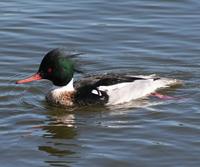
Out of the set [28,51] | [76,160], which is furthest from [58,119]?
[28,51]

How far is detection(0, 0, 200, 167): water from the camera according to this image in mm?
10898

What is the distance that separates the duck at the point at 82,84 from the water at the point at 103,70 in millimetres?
221

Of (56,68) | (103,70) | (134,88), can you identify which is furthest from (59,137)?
(103,70)

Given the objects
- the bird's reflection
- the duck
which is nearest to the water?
the bird's reflection

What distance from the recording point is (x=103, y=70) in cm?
1494

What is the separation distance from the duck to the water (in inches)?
8.7

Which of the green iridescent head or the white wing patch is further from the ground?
the green iridescent head

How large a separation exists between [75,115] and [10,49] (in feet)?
11.5

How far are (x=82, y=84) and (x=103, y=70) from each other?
1353 mm

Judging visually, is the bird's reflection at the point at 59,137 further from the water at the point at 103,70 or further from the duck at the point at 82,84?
the duck at the point at 82,84

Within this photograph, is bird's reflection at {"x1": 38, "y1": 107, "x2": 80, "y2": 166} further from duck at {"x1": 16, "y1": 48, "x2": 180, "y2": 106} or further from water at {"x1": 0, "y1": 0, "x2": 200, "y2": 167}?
duck at {"x1": 16, "y1": 48, "x2": 180, "y2": 106}

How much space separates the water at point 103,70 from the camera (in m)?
10.9

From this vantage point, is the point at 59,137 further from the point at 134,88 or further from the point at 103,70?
the point at 103,70

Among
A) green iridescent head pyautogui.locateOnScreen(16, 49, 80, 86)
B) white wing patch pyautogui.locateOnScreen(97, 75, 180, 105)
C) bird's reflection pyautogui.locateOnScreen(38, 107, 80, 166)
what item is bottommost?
bird's reflection pyautogui.locateOnScreen(38, 107, 80, 166)
